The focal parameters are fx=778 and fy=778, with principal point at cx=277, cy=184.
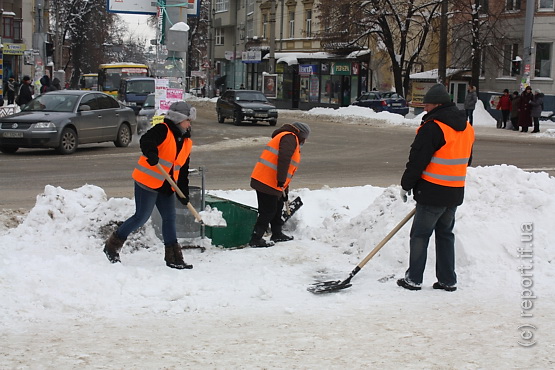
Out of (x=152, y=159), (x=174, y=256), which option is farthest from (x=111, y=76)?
(x=152, y=159)

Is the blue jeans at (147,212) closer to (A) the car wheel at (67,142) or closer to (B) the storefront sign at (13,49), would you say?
(A) the car wheel at (67,142)

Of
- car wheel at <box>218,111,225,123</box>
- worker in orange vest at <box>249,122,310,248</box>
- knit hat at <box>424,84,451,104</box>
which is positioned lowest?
car wheel at <box>218,111,225,123</box>

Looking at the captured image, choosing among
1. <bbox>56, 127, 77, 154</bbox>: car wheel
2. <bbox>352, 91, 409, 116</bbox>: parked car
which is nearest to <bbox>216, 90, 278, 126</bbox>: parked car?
<bbox>352, 91, 409, 116</bbox>: parked car

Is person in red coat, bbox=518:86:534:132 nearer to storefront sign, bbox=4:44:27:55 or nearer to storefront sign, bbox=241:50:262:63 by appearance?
storefront sign, bbox=241:50:262:63

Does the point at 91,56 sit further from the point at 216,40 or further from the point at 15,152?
the point at 15,152

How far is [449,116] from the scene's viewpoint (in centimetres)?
649

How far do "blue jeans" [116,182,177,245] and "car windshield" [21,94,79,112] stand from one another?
40.3ft

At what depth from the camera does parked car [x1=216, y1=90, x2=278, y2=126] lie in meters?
31.8

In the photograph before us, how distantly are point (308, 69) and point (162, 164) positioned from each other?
45.7 m

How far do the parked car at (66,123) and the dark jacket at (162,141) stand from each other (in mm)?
11331

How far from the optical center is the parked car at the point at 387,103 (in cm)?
3938

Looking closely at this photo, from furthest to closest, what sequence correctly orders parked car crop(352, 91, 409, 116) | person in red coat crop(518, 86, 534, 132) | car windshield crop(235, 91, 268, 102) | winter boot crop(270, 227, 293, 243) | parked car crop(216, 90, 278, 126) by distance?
parked car crop(352, 91, 409, 116)
car windshield crop(235, 91, 268, 102)
parked car crop(216, 90, 278, 126)
person in red coat crop(518, 86, 534, 132)
winter boot crop(270, 227, 293, 243)

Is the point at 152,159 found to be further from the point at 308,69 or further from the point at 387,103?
the point at 308,69

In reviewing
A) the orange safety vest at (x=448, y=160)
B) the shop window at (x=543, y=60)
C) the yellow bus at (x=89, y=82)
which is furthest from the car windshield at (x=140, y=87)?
the orange safety vest at (x=448, y=160)
